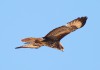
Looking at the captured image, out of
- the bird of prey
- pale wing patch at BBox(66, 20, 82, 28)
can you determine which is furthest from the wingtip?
the bird of prey

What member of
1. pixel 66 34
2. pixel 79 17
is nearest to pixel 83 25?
pixel 79 17

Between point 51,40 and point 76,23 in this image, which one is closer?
point 51,40

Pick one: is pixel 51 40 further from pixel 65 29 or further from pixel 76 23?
pixel 76 23

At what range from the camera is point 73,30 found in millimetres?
8039

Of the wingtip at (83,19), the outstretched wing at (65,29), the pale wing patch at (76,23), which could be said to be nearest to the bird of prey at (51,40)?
the outstretched wing at (65,29)

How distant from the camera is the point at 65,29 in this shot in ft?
25.0

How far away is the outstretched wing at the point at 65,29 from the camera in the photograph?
7.14 metres

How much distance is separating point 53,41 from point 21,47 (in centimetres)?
119

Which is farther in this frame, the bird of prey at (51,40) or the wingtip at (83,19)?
the wingtip at (83,19)

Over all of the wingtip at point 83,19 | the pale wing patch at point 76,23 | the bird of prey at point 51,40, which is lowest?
the bird of prey at point 51,40

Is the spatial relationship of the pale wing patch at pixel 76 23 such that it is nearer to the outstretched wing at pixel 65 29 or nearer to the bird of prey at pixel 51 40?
the outstretched wing at pixel 65 29

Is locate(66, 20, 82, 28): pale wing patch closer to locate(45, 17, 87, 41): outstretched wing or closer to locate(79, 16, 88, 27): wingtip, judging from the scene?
locate(45, 17, 87, 41): outstretched wing

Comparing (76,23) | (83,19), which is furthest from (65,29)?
(83,19)

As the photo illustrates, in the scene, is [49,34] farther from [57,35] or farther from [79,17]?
[79,17]
